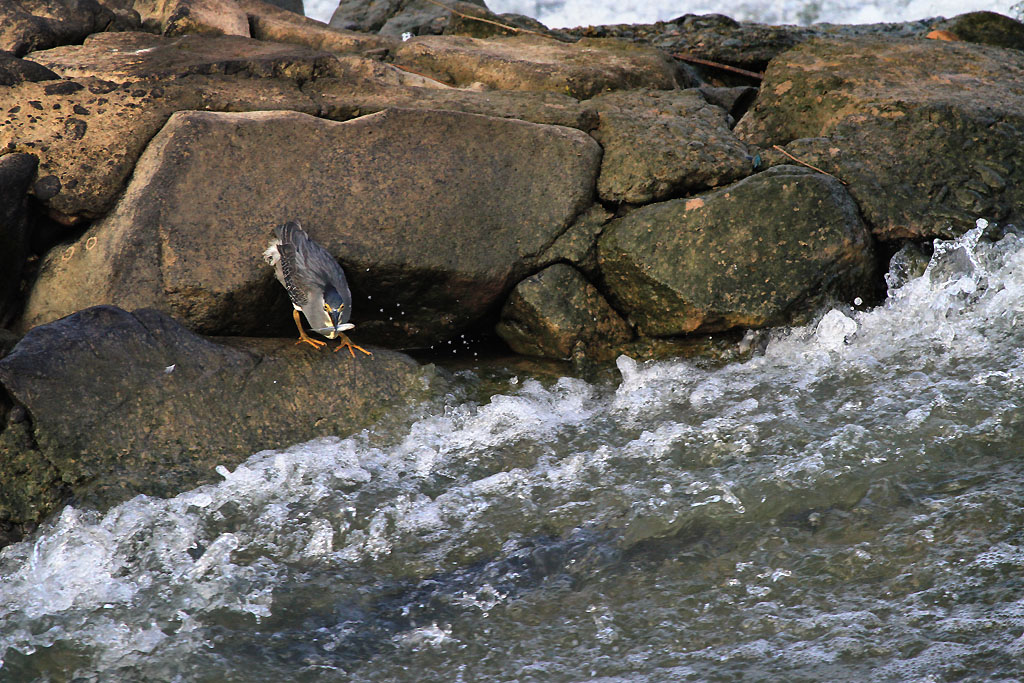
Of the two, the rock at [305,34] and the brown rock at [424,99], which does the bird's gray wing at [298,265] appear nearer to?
the brown rock at [424,99]

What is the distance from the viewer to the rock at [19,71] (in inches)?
189

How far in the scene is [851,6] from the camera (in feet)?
42.8

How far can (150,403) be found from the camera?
386cm

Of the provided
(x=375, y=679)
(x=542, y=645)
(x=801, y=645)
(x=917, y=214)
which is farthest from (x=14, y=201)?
(x=917, y=214)

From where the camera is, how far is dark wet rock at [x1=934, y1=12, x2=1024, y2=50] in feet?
23.3

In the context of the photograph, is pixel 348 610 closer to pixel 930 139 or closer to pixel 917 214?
pixel 917 214

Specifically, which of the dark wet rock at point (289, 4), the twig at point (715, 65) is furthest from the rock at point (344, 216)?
the dark wet rock at point (289, 4)

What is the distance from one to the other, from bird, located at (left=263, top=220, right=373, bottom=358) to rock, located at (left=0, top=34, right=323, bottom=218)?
3.51ft

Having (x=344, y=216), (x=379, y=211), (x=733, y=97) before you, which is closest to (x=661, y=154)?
(x=733, y=97)

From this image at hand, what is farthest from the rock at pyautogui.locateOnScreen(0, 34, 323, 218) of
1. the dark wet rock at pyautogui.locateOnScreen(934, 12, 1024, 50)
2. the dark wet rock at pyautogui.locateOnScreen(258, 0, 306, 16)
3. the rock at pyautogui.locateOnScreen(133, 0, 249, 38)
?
the dark wet rock at pyautogui.locateOnScreen(934, 12, 1024, 50)

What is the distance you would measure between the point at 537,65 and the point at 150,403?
3438 mm

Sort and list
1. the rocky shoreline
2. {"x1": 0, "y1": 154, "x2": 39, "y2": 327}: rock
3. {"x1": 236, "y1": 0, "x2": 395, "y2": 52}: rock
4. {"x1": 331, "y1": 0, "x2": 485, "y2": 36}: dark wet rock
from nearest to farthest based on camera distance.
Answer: the rocky shoreline, {"x1": 0, "y1": 154, "x2": 39, "y2": 327}: rock, {"x1": 236, "y1": 0, "x2": 395, "y2": 52}: rock, {"x1": 331, "y1": 0, "x2": 485, "y2": 36}: dark wet rock

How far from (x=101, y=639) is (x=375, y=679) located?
3.19ft

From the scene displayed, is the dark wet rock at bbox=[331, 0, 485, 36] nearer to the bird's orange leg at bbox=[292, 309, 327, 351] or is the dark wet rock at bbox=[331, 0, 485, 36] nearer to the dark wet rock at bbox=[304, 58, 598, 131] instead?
the dark wet rock at bbox=[304, 58, 598, 131]
